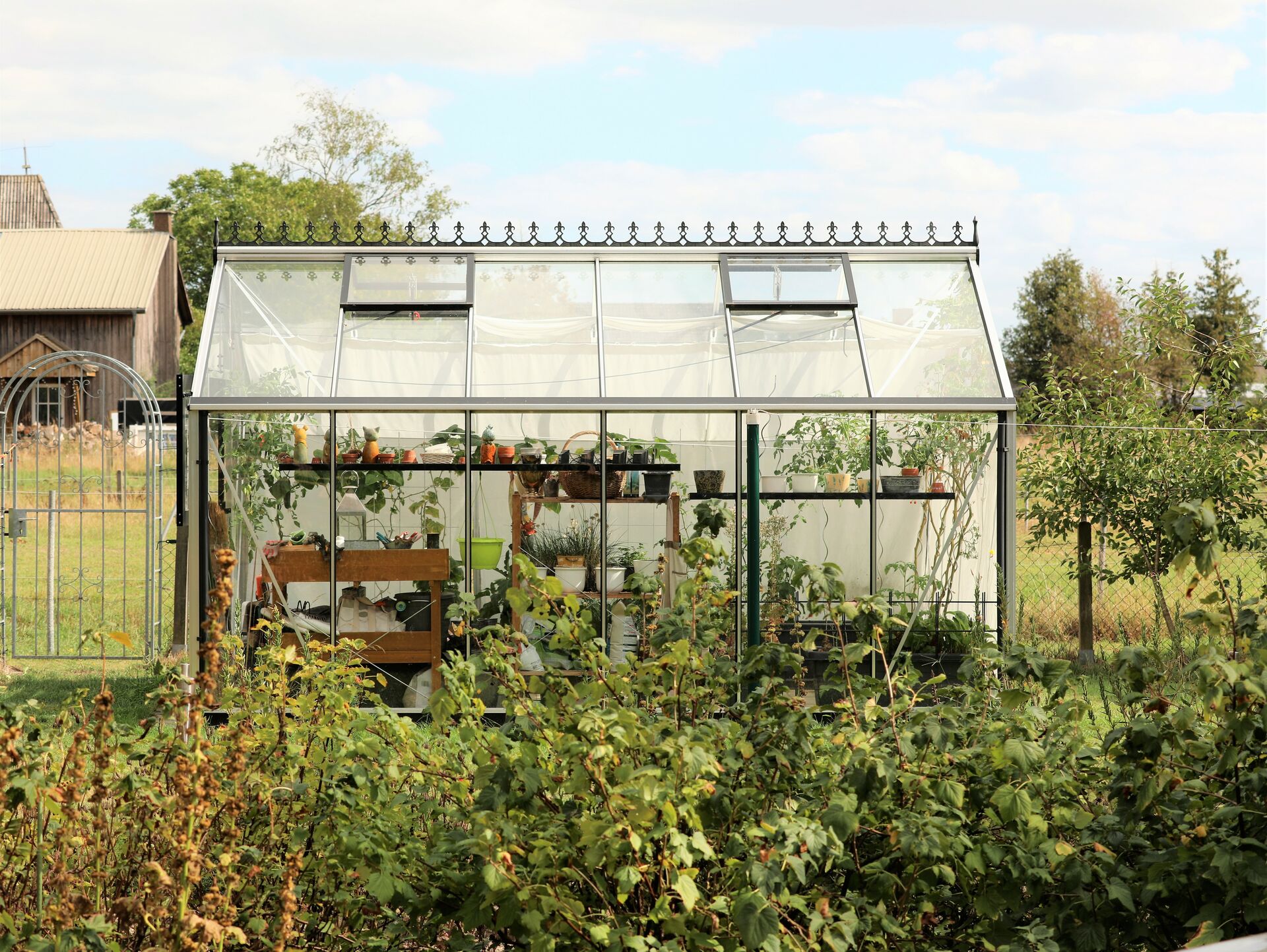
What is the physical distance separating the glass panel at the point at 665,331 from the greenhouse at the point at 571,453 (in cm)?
2

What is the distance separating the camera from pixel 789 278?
837cm

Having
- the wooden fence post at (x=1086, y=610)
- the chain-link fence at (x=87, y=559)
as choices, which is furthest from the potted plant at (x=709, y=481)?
the chain-link fence at (x=87, y=559)

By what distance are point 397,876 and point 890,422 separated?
5421 millimetres

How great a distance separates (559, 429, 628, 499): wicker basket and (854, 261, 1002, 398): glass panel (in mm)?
1758

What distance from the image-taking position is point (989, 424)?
753cm

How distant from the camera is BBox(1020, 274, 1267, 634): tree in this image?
27.7ft

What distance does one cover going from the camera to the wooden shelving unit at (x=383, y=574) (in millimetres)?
7422

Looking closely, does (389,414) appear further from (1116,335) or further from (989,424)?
(1116,335)

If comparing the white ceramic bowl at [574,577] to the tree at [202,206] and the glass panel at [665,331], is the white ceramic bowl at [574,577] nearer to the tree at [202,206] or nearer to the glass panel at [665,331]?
the glass panel at [665,331]

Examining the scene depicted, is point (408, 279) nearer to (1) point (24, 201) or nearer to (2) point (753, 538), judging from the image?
(2) point (753, 538)

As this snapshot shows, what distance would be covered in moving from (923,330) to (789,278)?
1001mm

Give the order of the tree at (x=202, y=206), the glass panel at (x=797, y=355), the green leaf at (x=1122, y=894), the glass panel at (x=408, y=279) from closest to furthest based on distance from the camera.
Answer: the green leaf at (x=1122, y=894)
the glass panel at (x=797, y=355)
the glass panel at (x=408, y=279)
the tree at (x=202, y=206)

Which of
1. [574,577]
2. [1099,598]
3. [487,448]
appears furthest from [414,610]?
[1099,598]

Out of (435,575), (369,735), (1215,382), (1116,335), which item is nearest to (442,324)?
(435,575)
